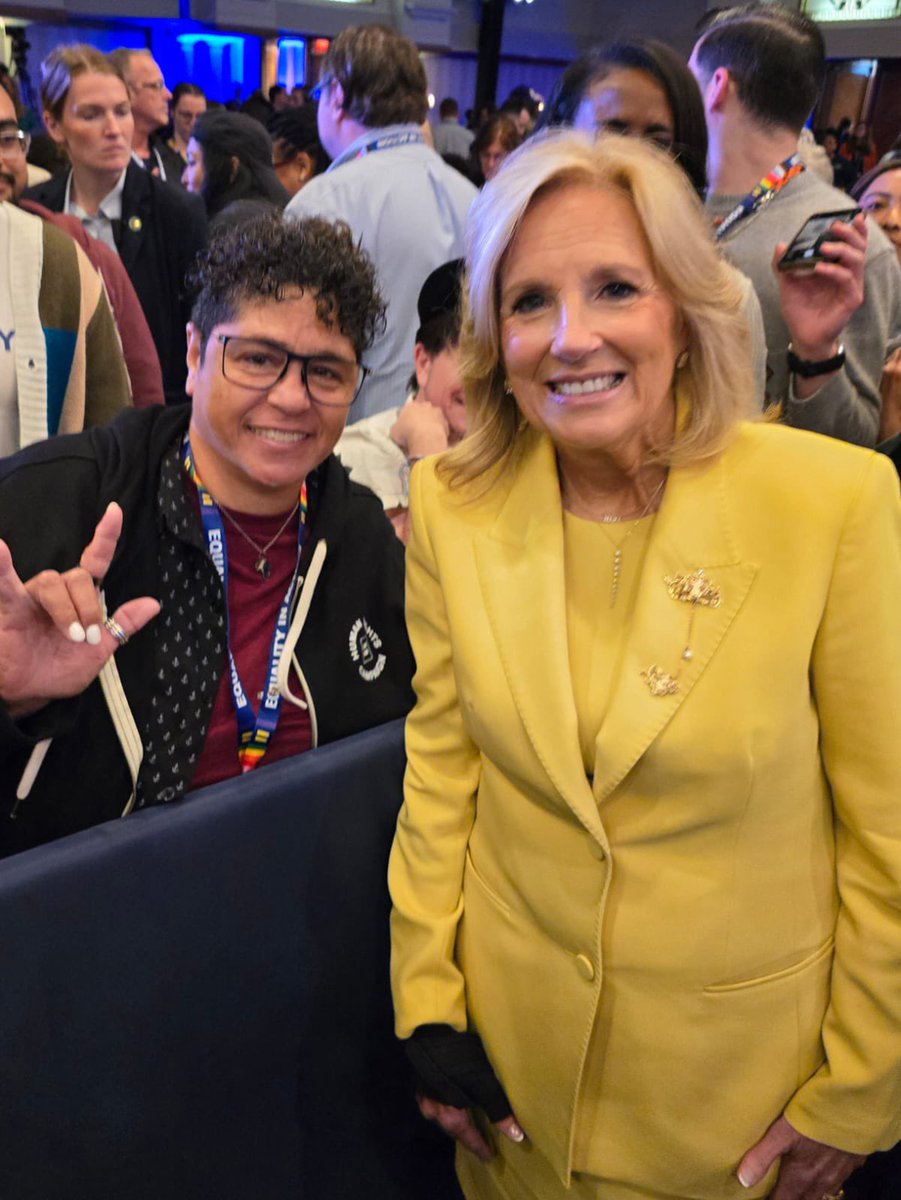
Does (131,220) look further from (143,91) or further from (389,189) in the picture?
(143,91)

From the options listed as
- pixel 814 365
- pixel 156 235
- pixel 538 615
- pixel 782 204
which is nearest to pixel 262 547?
pixel 538 615

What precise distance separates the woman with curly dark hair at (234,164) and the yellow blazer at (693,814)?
10.5ft

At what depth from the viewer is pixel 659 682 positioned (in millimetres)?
1186

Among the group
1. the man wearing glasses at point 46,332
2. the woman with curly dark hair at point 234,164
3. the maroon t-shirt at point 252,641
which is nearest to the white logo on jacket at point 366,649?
the maroon t-shirt at point 252,641

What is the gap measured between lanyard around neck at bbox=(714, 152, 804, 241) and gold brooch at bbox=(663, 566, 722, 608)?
1384 millimetres

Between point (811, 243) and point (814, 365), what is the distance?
245 mm

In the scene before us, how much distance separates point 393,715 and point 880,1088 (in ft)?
3.33


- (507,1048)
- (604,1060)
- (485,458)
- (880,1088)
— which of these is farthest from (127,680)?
(880,1088)

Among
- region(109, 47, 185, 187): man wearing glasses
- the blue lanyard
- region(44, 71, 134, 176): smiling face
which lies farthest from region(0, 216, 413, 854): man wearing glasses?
region(109, 47, 185, 187): man wearing glasses

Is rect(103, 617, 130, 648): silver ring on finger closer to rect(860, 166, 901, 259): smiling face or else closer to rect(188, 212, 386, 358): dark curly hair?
rect(188, 212, 386, 358): dark curly hair

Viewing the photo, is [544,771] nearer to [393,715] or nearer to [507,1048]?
[507,1048]

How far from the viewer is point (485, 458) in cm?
141

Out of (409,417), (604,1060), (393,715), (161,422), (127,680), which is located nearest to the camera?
(604,1060)

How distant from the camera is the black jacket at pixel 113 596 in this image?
5.22ft
